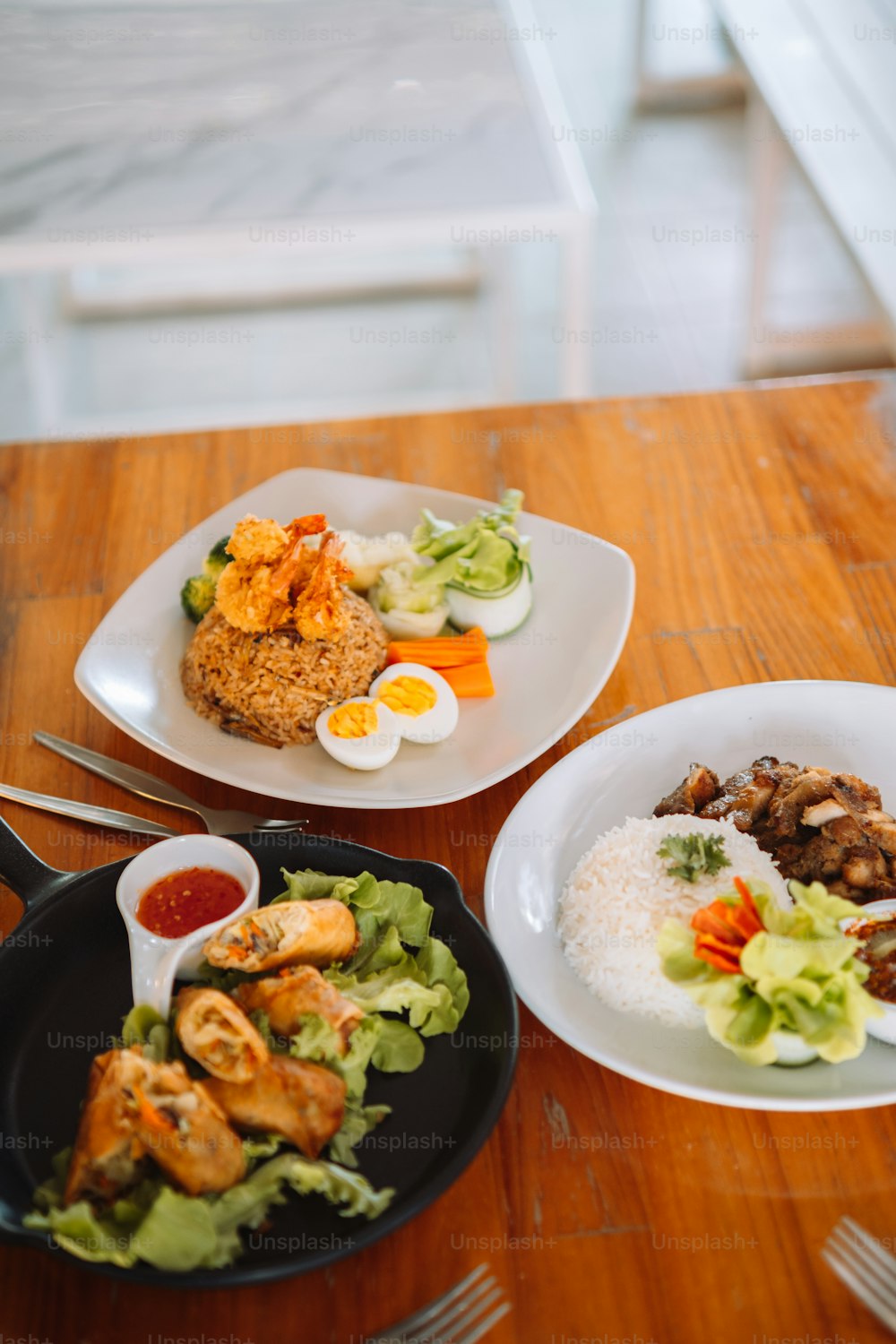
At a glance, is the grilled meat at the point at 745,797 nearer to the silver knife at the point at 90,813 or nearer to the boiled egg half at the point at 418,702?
the boiled egg half at the point at 418,702

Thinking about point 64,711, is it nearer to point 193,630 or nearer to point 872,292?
point 193,630

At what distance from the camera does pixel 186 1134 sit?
115 centimetres

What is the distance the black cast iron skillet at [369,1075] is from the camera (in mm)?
1166

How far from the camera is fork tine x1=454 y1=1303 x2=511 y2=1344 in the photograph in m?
1.16

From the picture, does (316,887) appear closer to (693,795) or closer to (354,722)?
(354,722)

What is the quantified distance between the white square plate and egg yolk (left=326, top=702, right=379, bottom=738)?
0.20 feet

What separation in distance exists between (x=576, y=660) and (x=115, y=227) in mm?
2042

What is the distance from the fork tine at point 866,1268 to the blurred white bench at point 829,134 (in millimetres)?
2434

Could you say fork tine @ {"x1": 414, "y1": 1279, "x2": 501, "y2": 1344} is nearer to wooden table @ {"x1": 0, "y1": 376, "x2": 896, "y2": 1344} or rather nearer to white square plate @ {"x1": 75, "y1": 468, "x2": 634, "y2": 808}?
wooden table @ {"x1": 0, "y1": 376, "x2": 896, "y2": 1344}

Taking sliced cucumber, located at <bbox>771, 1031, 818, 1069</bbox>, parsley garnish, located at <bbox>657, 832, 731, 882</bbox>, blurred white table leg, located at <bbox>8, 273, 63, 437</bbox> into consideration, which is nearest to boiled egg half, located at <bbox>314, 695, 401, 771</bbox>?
parsley garnish, located at <bbox>657, 832, 731, 882</bbox>

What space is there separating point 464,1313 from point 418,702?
84 cm

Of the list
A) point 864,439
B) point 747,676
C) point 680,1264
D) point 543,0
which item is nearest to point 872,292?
point 864,439

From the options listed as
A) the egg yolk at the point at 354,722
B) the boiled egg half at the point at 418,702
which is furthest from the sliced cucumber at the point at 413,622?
the egg yolk at the point at 354,722

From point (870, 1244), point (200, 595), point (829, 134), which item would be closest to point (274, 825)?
point (200, 595)
